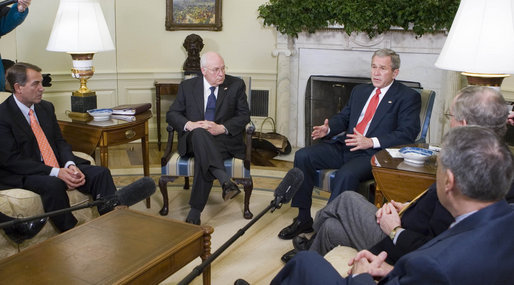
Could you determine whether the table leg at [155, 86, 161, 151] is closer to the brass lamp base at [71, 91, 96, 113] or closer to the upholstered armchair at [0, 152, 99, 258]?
the brass lamp base at [71, 91, 96, 113]

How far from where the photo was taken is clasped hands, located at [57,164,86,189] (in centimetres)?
318

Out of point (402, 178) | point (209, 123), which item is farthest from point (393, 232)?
point (209, 123)

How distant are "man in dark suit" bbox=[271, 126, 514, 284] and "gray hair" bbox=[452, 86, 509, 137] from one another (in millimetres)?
679

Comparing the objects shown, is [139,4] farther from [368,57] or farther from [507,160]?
[507,160]

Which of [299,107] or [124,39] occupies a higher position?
[124,39]

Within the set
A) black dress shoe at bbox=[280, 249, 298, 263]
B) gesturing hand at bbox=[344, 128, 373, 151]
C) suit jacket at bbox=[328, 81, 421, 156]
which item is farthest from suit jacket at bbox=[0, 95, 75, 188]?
suit jacket at bbox=[328, 81, 421, 156]

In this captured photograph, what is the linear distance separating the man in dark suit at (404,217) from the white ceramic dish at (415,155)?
436mm

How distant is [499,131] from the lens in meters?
2.22

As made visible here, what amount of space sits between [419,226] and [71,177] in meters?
2.08

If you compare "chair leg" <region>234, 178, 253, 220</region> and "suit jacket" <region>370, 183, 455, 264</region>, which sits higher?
"suit jacket" <region>370, 183, 455, 264</region>

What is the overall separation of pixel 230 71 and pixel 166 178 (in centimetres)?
252

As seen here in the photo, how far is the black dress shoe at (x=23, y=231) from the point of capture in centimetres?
274

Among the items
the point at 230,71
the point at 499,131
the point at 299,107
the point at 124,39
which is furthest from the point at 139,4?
the point at 499,131

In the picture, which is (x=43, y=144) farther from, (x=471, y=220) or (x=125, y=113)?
(x=471, y=220)
